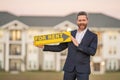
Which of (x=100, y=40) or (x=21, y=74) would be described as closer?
(x=21, y=74)

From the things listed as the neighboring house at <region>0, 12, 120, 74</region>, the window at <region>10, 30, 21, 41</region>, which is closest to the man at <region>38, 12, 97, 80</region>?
the neighboring house at <region>0, 12, 120, 74</region>

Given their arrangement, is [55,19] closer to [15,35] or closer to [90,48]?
[15,35]

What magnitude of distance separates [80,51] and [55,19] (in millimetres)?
11106

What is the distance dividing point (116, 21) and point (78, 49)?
10892 mm

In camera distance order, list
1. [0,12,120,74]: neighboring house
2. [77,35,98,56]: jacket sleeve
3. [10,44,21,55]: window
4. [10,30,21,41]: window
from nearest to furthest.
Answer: [77,35,98,56]: jacket sleeve → [0,12,120,74]: neighboring house → [10,44,21,55]: window → [10,30,21,41]: window

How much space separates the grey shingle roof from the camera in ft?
45.2

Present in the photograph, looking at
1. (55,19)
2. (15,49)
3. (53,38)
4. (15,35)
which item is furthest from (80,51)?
(15,35)

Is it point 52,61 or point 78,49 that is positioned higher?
point 78,49

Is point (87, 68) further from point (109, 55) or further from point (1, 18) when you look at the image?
point (109, 55)

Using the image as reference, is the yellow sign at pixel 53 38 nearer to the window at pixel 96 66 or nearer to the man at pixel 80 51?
the man at pixel 80 51

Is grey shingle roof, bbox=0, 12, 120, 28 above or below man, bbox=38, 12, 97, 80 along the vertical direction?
above

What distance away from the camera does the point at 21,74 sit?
14.2 m

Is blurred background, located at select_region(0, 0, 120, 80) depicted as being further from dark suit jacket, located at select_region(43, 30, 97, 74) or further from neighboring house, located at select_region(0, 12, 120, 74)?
dark suit jacket, located at select_region(43, 30, 97, 74)

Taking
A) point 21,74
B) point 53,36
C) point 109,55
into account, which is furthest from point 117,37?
point 53,36
